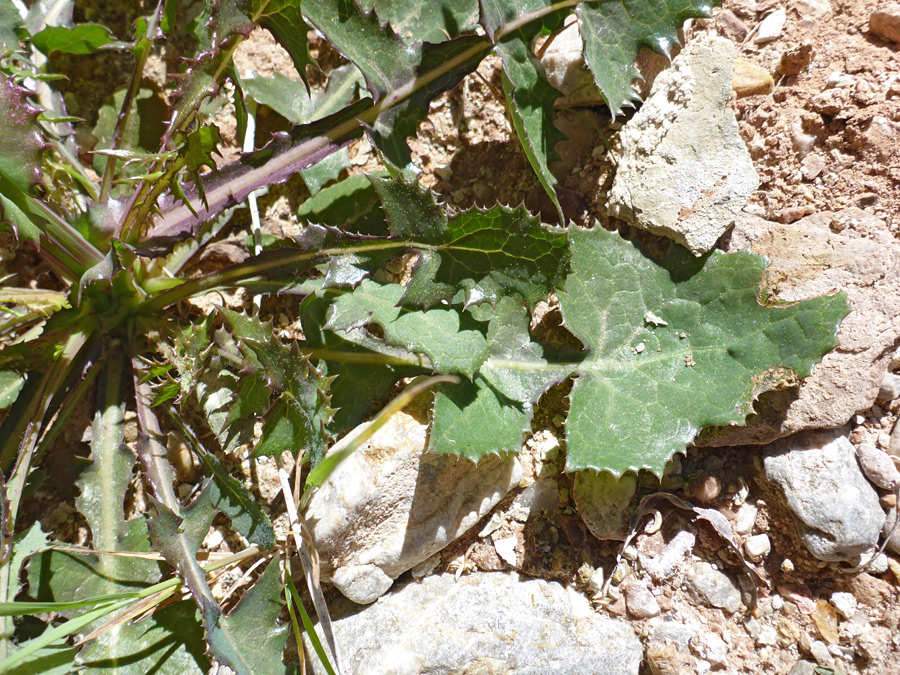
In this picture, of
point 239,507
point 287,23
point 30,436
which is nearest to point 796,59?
point 287,23

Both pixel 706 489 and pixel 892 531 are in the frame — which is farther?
pixel 706 489

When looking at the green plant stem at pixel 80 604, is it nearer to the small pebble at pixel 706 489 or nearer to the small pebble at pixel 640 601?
the small pebble at pixel 640 601

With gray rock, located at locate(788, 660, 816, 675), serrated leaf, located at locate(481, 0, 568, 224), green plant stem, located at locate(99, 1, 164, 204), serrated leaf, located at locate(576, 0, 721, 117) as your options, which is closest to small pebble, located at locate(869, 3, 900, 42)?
serrated leaf, located at locate(576, 0, 721, 117)

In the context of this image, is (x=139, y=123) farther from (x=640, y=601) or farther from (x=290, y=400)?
(x=640, y=601)

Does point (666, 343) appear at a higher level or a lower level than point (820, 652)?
higher

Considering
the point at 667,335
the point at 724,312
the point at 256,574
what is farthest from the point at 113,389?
the point at 724,312

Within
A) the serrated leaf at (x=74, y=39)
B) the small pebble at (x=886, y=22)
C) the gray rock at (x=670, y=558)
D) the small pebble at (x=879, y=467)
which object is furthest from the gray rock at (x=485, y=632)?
the serrated leaf at (x=74, y=39)

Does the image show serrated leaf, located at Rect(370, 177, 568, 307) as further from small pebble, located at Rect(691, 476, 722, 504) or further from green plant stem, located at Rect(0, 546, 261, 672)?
green plant stem, located at Rect(0, 546, 261, 672)
